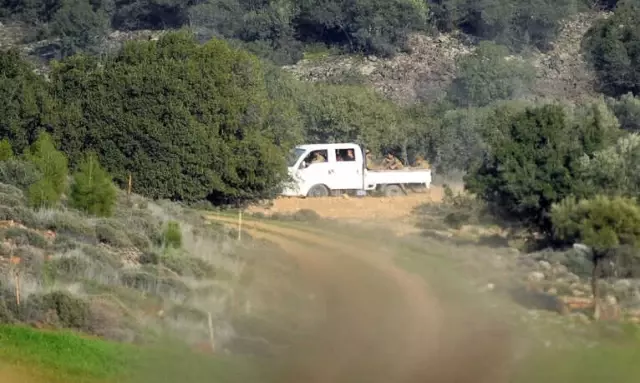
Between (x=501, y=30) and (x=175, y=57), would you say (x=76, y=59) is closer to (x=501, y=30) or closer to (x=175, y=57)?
(x=175, y=57)

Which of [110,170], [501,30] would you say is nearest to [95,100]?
[110,170]

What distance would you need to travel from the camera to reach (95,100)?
116 feet

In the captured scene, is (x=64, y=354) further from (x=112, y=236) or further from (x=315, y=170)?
(x=315, y=170)

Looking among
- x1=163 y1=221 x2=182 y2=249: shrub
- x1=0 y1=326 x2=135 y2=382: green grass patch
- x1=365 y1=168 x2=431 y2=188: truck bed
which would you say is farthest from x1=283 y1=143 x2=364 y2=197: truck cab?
x1=0 y1=326 x2=135 y2=382: green grass patch

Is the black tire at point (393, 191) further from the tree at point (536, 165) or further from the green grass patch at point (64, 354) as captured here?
the green grass patch at point (64, 354)

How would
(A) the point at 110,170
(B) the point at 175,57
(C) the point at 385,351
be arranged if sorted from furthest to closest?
(B) the point at 175,57 → (A) the point at 110,170 → (C) the point at 385,351

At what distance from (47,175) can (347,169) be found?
14.7 m

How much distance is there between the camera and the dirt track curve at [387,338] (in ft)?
48.7

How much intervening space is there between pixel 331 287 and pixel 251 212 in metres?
15.8

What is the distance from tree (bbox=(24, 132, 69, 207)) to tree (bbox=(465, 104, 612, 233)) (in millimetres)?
9559

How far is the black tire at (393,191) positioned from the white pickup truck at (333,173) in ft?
0.23

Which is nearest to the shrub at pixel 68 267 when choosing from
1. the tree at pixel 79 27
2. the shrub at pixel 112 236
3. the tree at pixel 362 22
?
the shrub at pixel 112 236

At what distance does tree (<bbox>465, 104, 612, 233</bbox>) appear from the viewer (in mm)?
27250

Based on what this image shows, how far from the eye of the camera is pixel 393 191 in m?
40.5
